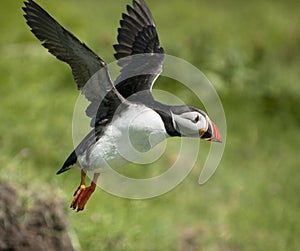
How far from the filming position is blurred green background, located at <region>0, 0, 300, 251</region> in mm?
7809

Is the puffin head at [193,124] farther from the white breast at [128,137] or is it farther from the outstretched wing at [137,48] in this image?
the outstretched wing at [137,48]

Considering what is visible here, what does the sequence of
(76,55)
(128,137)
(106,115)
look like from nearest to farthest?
(76,55), (128,137), (106,115)

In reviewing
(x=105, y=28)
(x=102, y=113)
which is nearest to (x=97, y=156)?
(x=102, y=113)

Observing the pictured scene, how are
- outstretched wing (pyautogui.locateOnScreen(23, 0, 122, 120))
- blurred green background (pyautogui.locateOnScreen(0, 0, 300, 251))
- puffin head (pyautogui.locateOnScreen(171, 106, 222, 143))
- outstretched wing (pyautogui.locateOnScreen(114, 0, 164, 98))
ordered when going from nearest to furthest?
outstretched wing (pyautogui.locateOnScreen(23, 0, 122, 120)) < puffin head (pyautogui.locateOnScreen(171, 106, 222, 143)) < outstretched wing (pyautogui.locateOnScreen(114, 0, 164, 98)) < blurred green background (pyautogui.locateOnScreen(0, 0, 300, 251))

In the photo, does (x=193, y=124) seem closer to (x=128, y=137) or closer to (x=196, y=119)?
(x=196, y=119)

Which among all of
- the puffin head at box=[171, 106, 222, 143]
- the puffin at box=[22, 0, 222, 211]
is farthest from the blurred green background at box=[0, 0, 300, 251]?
the puffin head at box=[171, 106, 222, 143]

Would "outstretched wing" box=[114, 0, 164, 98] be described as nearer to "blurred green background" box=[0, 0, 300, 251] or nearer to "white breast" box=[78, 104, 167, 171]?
"white breast" box=[78, 104, 167, 171]

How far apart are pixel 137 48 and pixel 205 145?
3.83 meters

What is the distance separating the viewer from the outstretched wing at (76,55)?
16.1 feet

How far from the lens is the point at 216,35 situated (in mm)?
12531

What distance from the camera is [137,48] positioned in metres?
6.24

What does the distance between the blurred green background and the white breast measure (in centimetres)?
169

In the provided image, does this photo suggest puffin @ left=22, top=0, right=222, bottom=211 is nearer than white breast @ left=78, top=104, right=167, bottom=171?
Yes

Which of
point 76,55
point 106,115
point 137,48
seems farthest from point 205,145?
point 76,55
